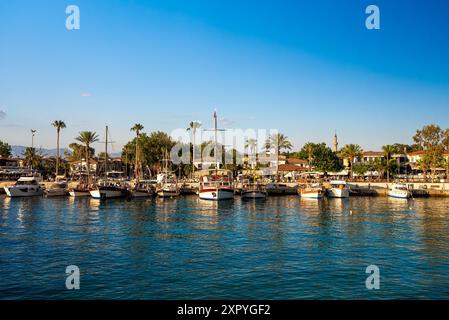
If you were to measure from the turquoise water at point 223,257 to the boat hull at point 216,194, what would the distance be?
2392cm

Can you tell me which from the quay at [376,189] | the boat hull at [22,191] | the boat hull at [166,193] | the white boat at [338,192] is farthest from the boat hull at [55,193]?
the white boat at [338,192]

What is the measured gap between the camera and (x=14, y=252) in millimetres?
25969

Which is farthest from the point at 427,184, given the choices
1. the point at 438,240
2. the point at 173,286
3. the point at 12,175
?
the point at 12,175

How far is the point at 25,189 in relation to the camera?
80.9 m

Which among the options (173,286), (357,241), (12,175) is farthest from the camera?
(12,175)

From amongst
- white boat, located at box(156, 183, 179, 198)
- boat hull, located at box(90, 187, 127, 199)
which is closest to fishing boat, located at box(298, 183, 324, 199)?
white boat, located at box(156, 183, 179, 198)

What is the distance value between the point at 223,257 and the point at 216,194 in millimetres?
42882

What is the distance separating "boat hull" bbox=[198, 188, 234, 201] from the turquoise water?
78.5 feet

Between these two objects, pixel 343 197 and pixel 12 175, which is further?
pixel 12 175

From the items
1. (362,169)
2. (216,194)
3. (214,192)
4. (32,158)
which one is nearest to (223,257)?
(216,194)

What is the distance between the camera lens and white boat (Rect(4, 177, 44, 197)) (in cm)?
7934

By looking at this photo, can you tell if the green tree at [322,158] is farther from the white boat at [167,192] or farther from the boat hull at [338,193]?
the white boat at [167,192]

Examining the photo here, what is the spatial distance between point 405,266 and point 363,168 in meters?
96.1
